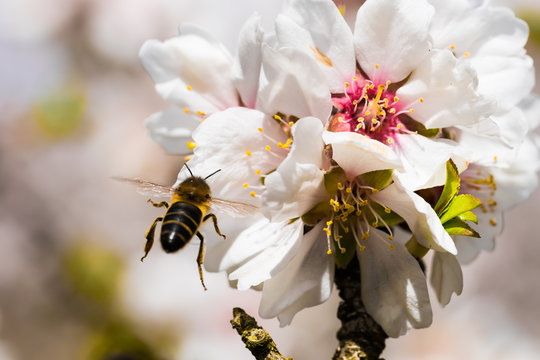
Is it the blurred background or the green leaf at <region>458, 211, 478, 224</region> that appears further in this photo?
the blurred background

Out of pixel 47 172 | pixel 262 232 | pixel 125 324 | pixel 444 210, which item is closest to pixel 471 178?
pixel 444 210

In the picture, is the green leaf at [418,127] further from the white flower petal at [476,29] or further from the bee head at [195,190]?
the bee head at [195,190]

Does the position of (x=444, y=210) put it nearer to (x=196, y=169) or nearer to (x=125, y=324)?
(x=196, y=169)

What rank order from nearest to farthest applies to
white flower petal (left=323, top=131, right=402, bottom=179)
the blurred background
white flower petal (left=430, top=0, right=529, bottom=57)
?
white flower petal (left=323, top=131, right=402, bottom=179) → white flower petal (left=430, top=0, right=529, bottom=57) → the blurred background

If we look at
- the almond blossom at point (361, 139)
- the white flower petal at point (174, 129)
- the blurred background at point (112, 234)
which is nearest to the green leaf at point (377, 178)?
the almond blossom at point (361, 139)

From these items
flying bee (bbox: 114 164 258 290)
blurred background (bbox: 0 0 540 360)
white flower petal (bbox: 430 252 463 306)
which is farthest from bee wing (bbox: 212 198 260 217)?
blurred background (bbox: 0 0 540 360)

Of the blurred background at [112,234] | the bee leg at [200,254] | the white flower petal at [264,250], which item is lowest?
the blurred background at [112,234]

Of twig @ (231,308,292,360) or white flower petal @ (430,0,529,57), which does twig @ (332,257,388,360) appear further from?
white flower petal @ (430,0,529,57)
